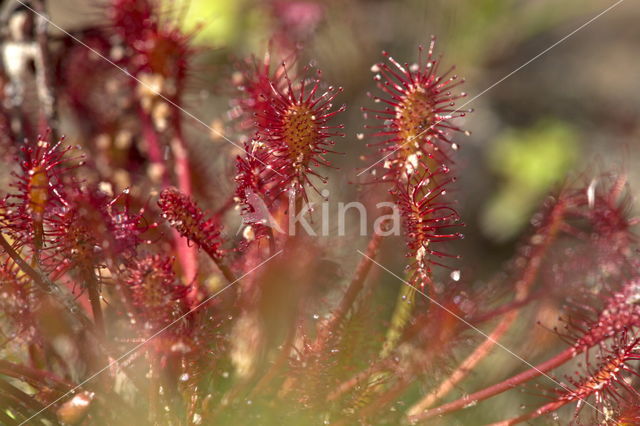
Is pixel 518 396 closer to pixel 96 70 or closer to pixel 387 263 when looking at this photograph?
pixel 387 263

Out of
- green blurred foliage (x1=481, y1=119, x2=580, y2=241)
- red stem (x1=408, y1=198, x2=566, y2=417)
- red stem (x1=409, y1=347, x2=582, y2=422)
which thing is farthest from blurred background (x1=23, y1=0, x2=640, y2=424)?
red stem (x1=409, y1=347, x2=582, y2=422)

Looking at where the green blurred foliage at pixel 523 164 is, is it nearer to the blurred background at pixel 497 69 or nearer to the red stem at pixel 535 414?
the blurred background at pixel 497 69

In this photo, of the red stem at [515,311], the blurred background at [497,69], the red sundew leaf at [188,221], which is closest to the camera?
the red sundew leaf at [188,221]

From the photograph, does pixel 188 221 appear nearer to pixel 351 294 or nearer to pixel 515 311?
pixel 351 294

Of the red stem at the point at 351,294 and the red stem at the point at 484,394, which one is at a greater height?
the red stem at the point at 351,294

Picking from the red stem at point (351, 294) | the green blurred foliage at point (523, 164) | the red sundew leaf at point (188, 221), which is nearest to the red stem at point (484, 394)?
the red stem at point (351, 294)

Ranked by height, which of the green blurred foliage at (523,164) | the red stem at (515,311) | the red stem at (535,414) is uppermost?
the green blurred foliage at (523,164)

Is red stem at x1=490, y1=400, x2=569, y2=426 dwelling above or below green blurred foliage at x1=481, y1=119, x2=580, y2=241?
below

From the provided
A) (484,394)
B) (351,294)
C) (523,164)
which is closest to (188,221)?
(351,294)

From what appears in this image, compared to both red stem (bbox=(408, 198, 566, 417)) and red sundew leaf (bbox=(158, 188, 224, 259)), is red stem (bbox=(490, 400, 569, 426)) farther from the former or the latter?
red sundew leaf (bbox=(158, 188, 224, 259))
